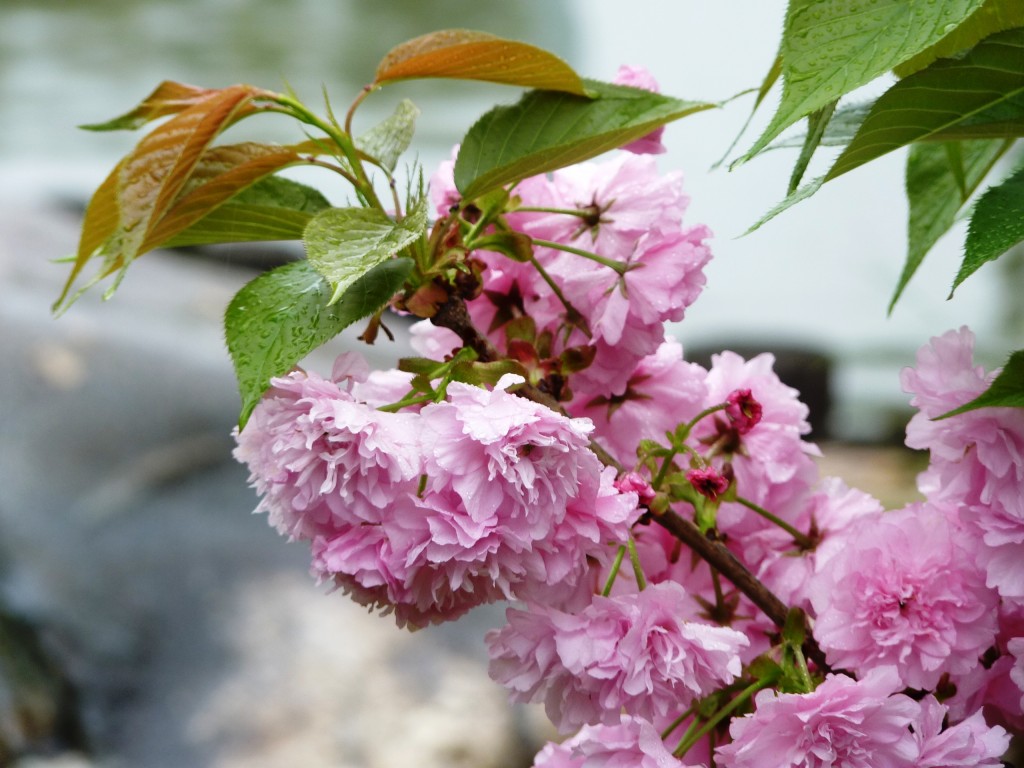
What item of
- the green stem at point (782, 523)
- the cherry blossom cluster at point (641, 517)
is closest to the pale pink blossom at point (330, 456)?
the cherry blossom cluster at point (641, 517)

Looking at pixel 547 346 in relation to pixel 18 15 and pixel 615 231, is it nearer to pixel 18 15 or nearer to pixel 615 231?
pixel 615 231

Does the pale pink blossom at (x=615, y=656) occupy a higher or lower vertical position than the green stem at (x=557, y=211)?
lower

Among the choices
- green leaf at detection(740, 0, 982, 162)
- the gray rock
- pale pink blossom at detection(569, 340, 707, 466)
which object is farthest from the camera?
the gray rock

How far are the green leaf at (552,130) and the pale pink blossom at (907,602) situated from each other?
0.12 m

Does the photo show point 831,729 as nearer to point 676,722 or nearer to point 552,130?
point 676,722

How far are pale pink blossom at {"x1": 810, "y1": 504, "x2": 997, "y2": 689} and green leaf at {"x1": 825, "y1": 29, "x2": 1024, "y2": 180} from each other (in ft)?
0.32

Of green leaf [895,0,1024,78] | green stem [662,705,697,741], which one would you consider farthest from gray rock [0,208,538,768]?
green leaf [895,0,1024,78]

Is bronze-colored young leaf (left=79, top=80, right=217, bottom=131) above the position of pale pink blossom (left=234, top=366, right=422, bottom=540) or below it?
above

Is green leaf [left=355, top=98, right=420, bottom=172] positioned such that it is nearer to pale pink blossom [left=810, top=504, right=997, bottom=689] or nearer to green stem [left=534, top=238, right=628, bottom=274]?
green stem [left=534, top=238, right=628, bottom=274]

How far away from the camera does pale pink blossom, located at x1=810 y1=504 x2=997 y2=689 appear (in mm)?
263

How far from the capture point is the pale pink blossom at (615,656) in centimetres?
24

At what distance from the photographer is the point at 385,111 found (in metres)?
2.20

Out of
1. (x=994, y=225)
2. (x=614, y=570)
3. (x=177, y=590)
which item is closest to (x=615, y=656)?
(x=614, y=570)

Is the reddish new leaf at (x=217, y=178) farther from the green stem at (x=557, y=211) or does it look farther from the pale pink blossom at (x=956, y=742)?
the pale pink blossom at (x=956, y=742)
